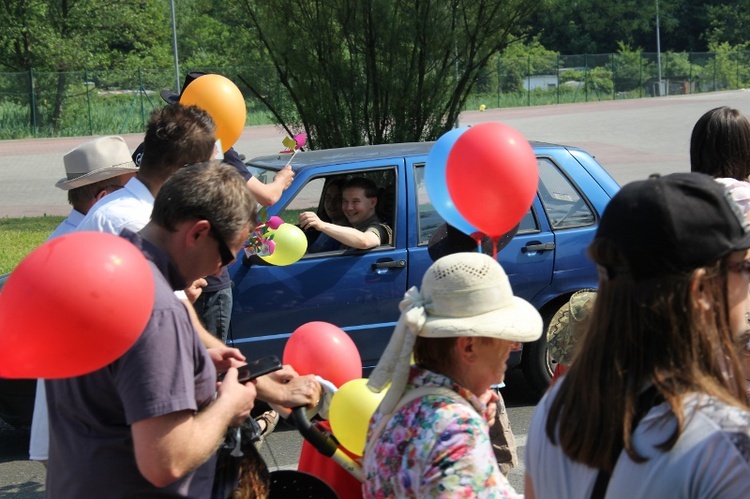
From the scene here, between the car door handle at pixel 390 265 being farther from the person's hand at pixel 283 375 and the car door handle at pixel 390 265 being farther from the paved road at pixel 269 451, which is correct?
the person's hand at pixel 283 375

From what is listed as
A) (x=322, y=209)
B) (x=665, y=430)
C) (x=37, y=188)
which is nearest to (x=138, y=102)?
(x=37, y=188)

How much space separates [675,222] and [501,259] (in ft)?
13.3

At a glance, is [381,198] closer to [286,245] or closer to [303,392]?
[286,245]

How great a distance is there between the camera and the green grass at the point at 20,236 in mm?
10398

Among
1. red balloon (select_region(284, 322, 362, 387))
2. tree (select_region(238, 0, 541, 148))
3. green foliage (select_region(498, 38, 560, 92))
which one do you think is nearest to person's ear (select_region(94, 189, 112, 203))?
red balloon (select_region(284, 322, 362, 387))

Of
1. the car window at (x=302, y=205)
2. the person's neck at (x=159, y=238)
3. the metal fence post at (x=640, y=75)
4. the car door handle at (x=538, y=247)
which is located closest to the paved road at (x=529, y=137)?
the car door handle at (x=538, y=247)

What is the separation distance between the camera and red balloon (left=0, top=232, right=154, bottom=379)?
1.95 meters

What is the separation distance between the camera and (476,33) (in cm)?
1279


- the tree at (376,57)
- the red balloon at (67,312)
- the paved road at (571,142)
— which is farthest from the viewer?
the paved road at (571,142)

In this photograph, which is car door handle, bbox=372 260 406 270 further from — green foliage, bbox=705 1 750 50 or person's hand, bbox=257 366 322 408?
green foliage, bbox=705 1 750 50

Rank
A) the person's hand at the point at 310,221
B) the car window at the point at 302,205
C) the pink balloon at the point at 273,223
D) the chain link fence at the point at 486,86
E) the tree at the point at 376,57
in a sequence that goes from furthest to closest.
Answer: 1. the chain link fence at the point at 486,86
2. the tree at the point at 376,57
3. the car window at the point at 302,205
4. the person's hand at the point at 310,221
5. the pink balloon at the point at 273,223

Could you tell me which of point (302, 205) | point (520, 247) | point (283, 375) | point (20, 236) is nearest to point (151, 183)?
point (283, 375)

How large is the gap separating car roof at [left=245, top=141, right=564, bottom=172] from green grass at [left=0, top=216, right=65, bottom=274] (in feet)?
15.8

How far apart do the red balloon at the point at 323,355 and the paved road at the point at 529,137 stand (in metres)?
1.58
